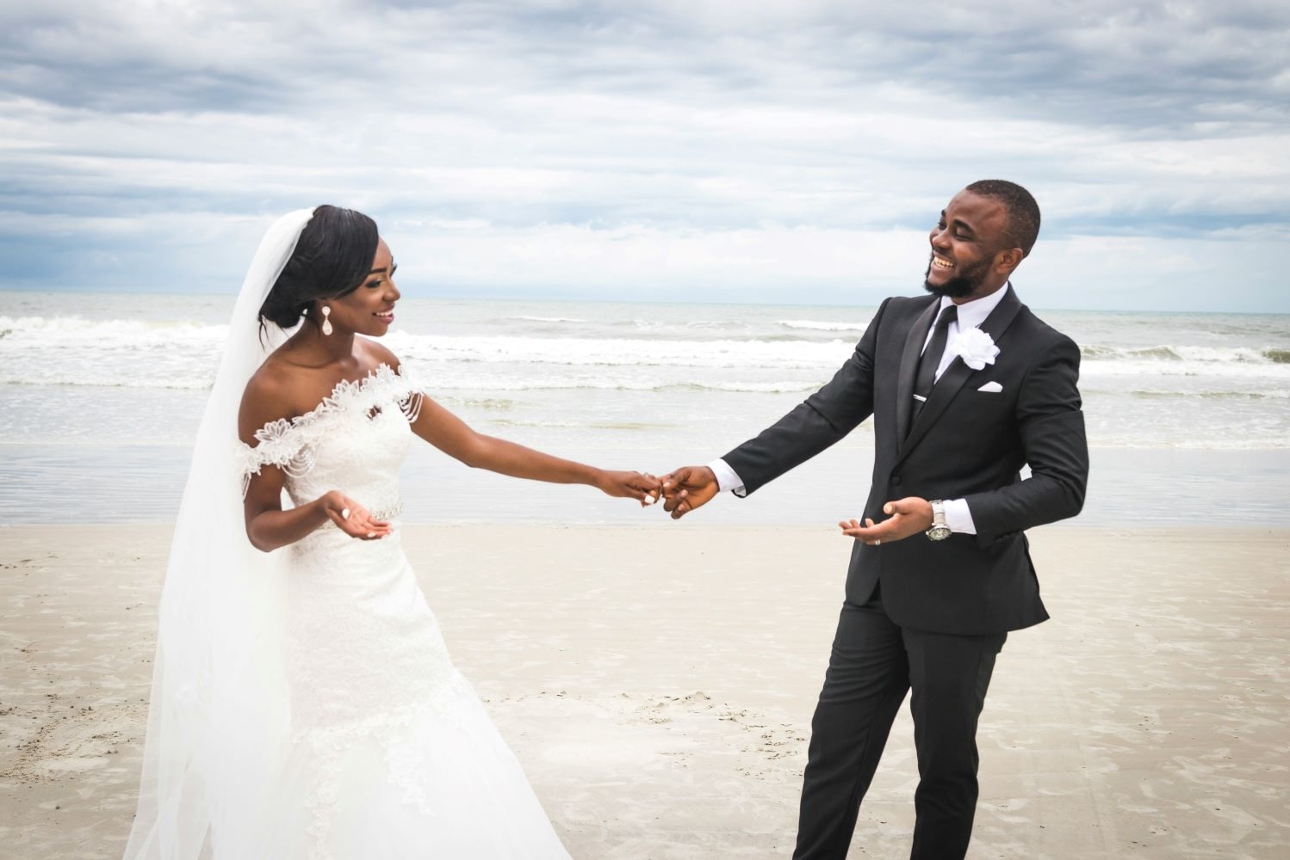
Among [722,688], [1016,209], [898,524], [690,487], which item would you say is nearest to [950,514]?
[898,524]

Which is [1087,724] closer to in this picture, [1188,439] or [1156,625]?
[1156,625]

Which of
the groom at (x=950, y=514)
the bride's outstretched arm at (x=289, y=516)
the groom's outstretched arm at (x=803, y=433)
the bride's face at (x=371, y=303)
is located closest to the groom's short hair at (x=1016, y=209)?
the groom at (x=950, y=514)

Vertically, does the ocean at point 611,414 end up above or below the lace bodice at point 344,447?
below

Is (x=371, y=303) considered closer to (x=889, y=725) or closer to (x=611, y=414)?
(x=889, y=725)

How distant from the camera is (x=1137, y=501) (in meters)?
11.5

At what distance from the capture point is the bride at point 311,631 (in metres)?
2.86

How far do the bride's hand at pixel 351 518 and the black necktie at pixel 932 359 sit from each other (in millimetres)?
1472

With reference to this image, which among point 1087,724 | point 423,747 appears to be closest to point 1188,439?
point 1087,724

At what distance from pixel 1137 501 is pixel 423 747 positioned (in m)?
10.2

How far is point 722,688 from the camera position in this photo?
5789mm

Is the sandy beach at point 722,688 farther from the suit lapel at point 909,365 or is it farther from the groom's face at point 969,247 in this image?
the groom's face at point 969,247

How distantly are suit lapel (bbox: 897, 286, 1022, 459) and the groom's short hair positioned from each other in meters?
0.15

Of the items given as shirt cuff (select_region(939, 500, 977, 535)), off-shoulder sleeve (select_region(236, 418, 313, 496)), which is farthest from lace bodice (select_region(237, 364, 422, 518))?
shirt cuff (select_region(939, 500, 977, 535))

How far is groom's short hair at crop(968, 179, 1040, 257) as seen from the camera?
3053 millimetres
